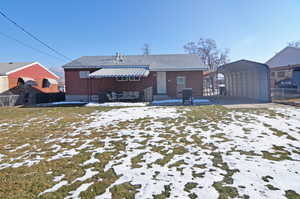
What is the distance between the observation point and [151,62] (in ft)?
62.1

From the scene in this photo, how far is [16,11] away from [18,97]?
734 centimetres

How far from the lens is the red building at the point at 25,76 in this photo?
760 inches

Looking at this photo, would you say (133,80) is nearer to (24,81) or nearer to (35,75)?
(24,81)

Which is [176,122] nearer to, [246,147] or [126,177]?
[246,147]

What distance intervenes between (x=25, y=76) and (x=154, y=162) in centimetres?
2504

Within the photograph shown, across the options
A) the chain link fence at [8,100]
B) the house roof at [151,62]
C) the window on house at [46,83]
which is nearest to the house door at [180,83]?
the house roof at [151,62]

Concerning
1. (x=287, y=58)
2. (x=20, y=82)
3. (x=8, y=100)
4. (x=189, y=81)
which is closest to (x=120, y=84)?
(x=189, y=81)

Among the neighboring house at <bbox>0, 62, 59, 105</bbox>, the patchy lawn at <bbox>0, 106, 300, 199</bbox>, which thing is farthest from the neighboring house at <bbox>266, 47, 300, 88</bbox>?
the neighboring house at <bbox>0, 62, 59, 105</bbox>

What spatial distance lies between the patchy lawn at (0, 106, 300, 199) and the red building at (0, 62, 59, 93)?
17.4m

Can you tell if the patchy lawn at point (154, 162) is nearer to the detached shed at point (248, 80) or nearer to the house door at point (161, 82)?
the detached shed at point (248, 80)

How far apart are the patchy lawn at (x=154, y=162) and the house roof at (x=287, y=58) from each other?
2351cm

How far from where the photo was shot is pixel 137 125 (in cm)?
700

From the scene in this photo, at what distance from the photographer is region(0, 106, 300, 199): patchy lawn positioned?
9.02 ft

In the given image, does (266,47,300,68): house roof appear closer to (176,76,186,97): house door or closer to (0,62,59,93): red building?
(176,76,186,97): house door
